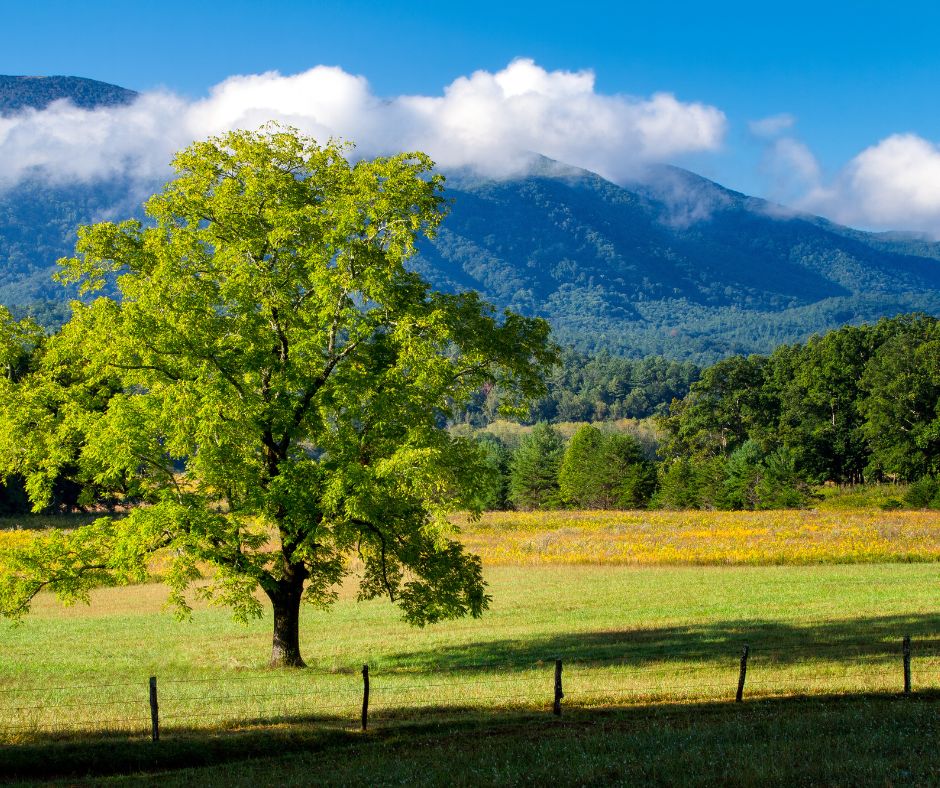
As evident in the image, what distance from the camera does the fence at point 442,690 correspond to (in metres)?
20.1

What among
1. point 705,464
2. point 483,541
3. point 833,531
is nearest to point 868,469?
point 705,464

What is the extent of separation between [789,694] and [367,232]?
50.2 feet

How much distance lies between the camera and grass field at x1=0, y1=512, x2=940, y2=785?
15.5 meters

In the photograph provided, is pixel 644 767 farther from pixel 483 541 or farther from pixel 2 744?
pixel 483 541

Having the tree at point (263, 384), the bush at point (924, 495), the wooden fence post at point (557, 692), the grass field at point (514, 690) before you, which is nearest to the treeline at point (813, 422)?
the bush at point (924, 495)

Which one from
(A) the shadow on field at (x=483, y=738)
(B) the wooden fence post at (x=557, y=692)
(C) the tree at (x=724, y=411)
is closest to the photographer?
(A) the shadow on field at (x=483, y=738)

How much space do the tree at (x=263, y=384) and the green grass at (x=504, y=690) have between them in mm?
2822

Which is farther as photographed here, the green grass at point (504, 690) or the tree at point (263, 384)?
the tree at point (263, 384)

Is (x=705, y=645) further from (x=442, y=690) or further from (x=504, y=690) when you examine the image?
(x=442, y=690)

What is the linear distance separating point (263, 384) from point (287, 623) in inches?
272

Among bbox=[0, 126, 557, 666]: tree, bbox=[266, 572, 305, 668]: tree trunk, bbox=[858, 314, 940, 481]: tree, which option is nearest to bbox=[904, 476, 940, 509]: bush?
bbox=[858, 314, 940, 481]: tree

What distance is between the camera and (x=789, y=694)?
21484 millimetres

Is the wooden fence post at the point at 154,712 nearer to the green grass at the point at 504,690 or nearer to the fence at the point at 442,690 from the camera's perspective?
the fence at the point at 442,690

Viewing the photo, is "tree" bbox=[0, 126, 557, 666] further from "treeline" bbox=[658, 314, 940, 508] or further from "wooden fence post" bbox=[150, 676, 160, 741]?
"treeline" bbox=[658, 314, 940, 508]
